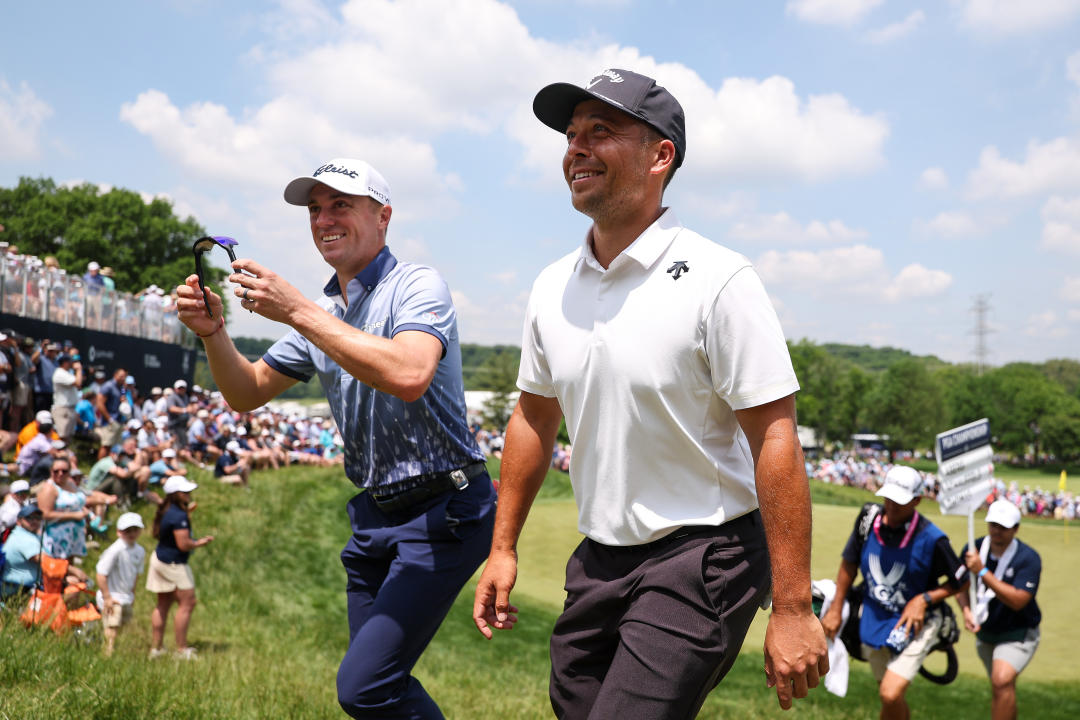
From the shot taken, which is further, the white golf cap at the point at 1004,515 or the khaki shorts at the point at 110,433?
the khaki shorts at the point at 110,433

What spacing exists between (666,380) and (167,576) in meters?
8.99

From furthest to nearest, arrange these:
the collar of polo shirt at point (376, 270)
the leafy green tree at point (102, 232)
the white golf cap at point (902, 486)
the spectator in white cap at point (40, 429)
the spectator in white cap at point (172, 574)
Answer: the leafy green tree at point (102, 232) < the spectator in white cap at point (40, 429) < the spectator in white cap at point (172, 574) < the white golf cap at point (902, 486) < the collar of polo shirt at point (376, 270)

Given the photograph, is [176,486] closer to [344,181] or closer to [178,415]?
[344,181]

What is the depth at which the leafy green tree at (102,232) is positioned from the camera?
217ft

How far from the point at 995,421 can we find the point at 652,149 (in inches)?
4740

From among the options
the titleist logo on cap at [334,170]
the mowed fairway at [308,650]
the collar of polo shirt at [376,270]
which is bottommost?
the mowed fairway at [308,650]

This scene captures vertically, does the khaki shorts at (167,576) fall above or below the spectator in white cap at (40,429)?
below

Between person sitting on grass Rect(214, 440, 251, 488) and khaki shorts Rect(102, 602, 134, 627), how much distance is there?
31.6 ft

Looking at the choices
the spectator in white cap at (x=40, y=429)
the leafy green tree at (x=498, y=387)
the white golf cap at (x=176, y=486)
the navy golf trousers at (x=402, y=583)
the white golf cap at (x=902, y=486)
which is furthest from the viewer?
the leafy green tree at (x=498, y=387)

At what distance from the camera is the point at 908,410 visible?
107 meters

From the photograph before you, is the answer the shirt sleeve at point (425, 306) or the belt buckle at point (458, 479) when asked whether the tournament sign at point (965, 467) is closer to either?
the belt buckle at point (458, 479)

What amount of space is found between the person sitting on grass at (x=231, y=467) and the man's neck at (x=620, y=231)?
59.3ft

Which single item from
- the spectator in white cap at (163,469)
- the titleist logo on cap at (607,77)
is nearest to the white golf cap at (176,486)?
the spectator in white cap at (163,469)

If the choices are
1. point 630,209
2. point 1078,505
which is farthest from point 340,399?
point 1078,505
